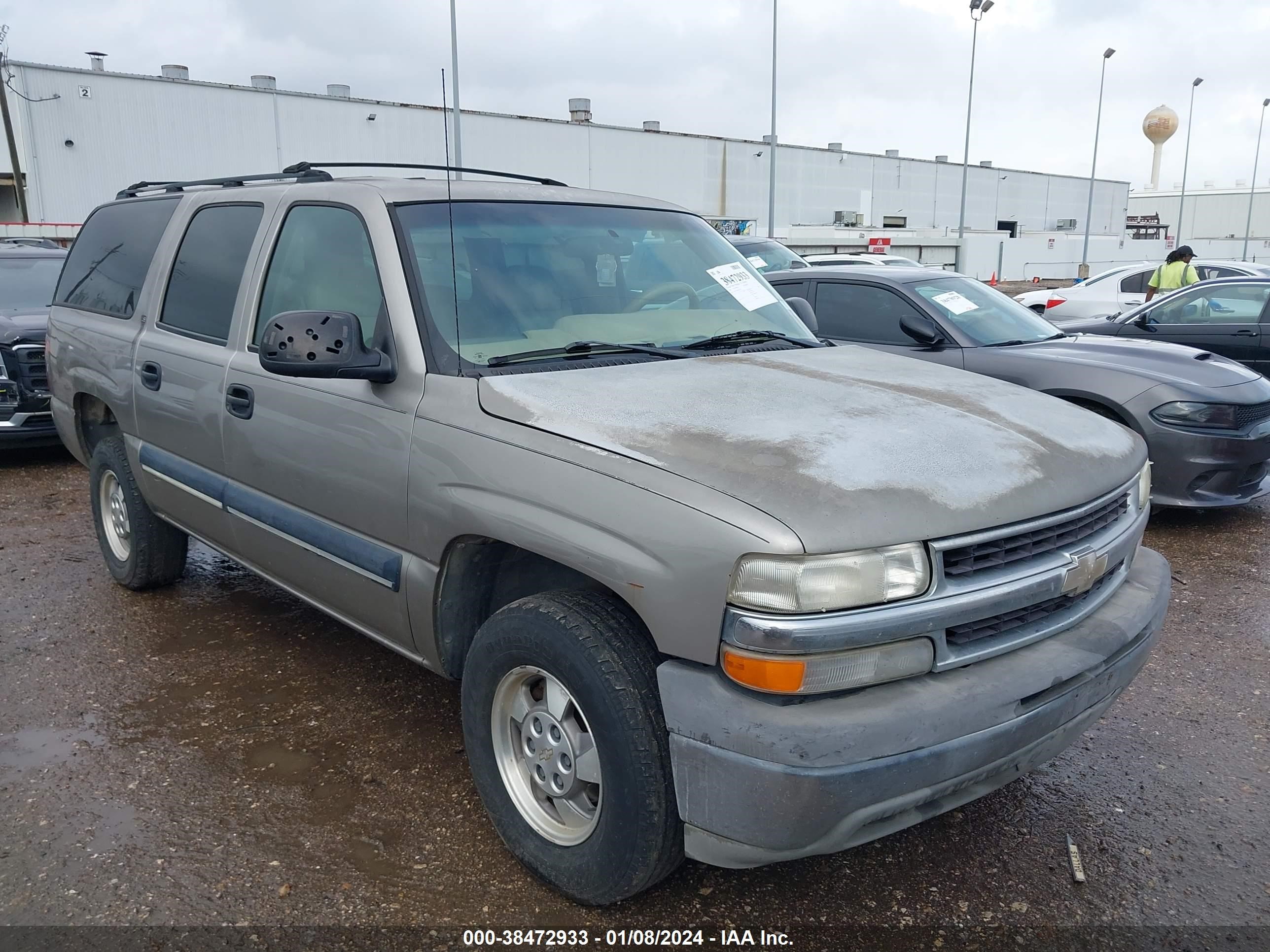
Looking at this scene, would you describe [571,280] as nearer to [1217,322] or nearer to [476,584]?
[476,584]

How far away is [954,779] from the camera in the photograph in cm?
220

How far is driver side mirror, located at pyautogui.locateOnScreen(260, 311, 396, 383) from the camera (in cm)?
281

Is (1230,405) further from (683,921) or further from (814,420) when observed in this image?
(683,921)

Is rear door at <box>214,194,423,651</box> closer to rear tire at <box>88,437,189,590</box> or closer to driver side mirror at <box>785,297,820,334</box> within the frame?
rear tire at <box>88,437,189,590</box>

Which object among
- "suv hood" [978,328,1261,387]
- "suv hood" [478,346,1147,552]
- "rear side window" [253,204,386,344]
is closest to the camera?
"suv hood" [478,346,1147,552]

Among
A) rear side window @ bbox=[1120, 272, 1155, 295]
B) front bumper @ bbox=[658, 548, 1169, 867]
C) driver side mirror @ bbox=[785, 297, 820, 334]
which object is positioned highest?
driver side mirror @ bbox=[785, 297, 820, 334]

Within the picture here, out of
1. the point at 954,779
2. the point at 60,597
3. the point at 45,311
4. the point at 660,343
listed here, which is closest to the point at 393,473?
the point at 660,343

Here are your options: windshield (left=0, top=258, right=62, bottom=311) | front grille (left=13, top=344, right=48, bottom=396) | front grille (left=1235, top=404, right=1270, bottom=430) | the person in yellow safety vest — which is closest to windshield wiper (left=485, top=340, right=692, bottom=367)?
front grille (left=1235, top=404, right=1270, bottom=430)

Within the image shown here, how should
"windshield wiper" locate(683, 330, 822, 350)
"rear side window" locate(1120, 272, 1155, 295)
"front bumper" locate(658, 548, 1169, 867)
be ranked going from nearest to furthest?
"front bumper" locate(658, 548, 1169, 867)
"windshield wiper" locate(683, 330, 822, 350)
"rear side window" locate(1120, 272, 1155, 295)

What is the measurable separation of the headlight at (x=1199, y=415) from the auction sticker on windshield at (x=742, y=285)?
3272 mm

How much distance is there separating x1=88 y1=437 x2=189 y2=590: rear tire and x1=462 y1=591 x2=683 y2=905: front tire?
102 inches

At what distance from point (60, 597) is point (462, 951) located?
3587 millimetres

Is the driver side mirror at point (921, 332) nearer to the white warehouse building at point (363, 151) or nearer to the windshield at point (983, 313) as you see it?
the windshield at point (983, 313)

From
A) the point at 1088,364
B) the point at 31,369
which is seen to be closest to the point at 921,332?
the point at 1088,364
